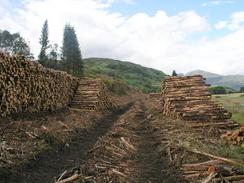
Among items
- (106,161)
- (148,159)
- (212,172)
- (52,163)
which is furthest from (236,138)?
(52,163)

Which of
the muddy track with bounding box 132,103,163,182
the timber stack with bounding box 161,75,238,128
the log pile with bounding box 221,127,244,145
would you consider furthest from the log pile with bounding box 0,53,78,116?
the log pile with bounding box 221,127,244,145

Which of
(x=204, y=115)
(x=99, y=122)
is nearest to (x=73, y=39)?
(x=99, y=122)

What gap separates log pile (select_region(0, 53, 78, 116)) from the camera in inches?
596

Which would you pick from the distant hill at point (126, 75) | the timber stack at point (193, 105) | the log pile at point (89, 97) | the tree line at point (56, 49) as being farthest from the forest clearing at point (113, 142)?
the distant hill at point (126, 75)

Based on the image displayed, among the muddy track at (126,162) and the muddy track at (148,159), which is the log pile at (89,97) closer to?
the muddy track at (148,159)

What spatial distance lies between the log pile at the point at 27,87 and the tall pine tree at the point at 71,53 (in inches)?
1575

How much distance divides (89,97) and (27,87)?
10.2 meters

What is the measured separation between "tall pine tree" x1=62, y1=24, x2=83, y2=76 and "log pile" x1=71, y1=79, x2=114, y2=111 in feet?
108

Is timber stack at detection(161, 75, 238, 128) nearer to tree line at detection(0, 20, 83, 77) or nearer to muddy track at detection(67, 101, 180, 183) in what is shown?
muddy track at detection(67, 101, 180, 183)

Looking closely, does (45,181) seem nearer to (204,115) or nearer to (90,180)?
(90,180)

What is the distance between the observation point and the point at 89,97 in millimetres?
27453

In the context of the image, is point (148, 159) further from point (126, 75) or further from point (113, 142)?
point (126, 75)

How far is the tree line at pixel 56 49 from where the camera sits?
214 feet

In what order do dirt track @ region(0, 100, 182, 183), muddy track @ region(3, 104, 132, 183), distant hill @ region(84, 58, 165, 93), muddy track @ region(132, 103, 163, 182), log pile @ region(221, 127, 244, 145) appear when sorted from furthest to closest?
1. distant hill @ region(84, 58, 165, 93)
2. log pile @ region(221, 127, 244, 145)
3. muddy track @ region(132, 103, 163, 182)
4. dirt track @ region(0, 100, 182, 183)
5. muddy track @ region(3, 104, 132, 183)
